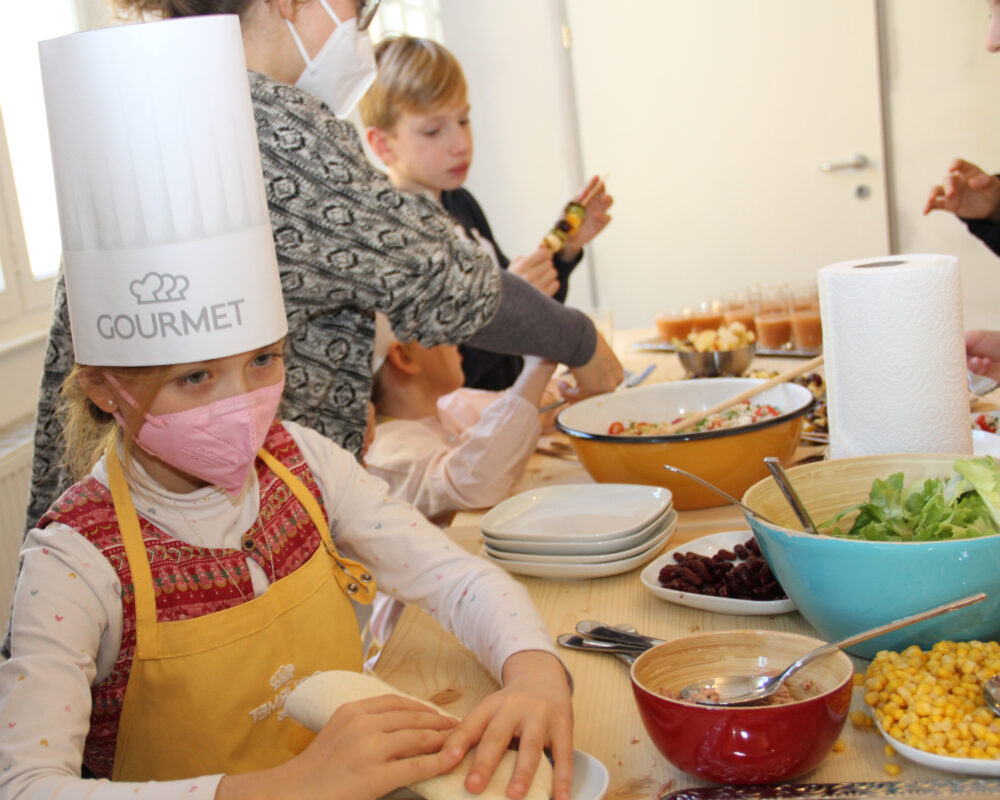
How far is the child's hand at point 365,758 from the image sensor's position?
2.43 ft

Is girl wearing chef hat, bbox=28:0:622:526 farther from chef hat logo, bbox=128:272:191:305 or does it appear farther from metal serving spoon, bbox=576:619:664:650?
metal serving spoon, bbox=576:619:664:650

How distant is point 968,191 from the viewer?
245 centimetres

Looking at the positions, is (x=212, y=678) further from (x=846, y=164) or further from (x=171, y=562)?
(x=846, y=164)

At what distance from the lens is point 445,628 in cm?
111

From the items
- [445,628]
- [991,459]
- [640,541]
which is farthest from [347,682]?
[991,459]

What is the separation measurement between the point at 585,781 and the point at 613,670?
0.20m

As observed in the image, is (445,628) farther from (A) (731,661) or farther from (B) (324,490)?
(A) (731,661)

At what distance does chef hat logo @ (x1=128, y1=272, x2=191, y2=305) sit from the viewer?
95 centimetres

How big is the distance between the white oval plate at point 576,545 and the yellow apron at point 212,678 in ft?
0.82

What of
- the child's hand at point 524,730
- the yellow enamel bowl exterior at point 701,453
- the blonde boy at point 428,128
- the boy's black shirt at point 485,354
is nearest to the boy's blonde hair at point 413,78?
the blonde boy at point 428,128

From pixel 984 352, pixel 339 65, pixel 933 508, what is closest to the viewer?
pixel 933 508

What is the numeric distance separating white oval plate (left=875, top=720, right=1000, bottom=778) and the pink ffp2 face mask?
633mm

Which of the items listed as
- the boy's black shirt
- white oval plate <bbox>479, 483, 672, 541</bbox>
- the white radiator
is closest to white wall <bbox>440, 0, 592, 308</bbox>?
the boy's black shirt

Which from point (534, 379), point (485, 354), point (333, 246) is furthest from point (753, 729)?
point (485, 354)
